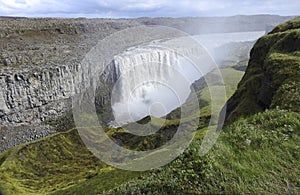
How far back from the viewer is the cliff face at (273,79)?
54.8 feet

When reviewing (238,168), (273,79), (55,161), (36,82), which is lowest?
(55,161)

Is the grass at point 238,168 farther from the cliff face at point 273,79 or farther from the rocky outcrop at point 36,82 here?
the rocky outcrop at point 36,82

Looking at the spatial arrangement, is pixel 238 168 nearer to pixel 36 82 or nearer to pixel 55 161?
pixel 55 161

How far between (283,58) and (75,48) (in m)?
108

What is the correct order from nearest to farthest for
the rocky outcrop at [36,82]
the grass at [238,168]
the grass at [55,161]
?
the grass at [238,168]
the grass at [55,161]
the rocky outcrop at [36,82]

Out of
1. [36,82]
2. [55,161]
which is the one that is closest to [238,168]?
[55,161]

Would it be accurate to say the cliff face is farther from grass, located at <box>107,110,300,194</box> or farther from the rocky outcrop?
the rocky outcrop

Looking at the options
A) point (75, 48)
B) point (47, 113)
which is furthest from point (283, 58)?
point (75, 48)

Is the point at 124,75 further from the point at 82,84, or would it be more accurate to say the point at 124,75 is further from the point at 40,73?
the point at 40,73

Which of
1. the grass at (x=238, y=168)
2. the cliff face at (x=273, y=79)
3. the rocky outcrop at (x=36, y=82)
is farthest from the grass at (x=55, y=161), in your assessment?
the grass at (x=238, y=168)

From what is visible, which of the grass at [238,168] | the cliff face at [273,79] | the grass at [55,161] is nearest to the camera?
the grass at [238,168]

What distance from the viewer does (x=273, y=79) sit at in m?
22.7

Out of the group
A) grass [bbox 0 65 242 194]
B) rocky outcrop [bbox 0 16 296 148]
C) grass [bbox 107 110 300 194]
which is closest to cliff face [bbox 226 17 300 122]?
grass [bbox 107 110 300 194]

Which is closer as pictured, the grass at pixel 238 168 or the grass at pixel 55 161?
the grass at pixel 238 168
